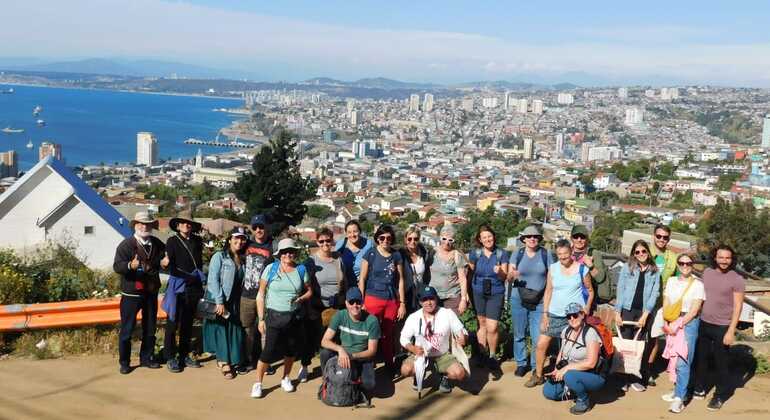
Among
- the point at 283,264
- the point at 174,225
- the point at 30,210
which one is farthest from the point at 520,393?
the point at 30,210

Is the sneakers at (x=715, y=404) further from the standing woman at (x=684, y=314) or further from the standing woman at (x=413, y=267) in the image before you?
the standing woman at (x=413, y=267)

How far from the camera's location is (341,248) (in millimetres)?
3906

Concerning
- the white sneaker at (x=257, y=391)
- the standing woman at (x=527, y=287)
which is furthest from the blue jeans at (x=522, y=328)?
the white sneaker at (x=257, y=391)

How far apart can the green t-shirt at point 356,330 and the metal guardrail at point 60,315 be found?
1.17 meters

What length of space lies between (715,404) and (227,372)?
2.35 metres

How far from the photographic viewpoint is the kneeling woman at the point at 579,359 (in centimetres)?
336

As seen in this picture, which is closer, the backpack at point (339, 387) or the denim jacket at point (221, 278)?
the backpack at point (339, 387)

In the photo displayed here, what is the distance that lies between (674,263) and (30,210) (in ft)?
22.3

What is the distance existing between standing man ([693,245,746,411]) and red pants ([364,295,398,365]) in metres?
1.48

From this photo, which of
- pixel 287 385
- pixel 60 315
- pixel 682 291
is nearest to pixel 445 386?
pixel 287 385

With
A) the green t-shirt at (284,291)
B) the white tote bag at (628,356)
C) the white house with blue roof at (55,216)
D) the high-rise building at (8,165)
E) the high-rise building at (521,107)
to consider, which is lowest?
the high-rise building at (8,165)

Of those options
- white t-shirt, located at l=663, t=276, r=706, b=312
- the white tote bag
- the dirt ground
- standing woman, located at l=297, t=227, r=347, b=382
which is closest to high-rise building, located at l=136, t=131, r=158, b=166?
the dirt ground

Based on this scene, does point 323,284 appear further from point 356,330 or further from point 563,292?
point 563,292

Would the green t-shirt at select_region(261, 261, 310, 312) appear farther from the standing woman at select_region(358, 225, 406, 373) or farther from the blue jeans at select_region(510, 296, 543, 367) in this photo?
the blue jeans at select_region(510, 296, 543, 367)
